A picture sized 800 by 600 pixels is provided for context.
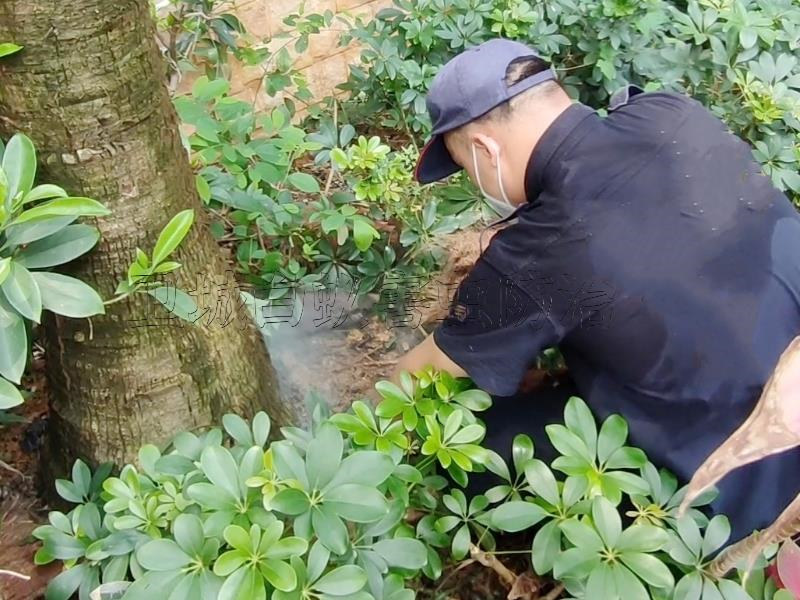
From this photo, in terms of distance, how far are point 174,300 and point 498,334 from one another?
0.55 meters

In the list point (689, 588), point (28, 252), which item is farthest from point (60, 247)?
point (689, 588)

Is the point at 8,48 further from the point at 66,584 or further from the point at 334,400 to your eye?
the point at 334,400

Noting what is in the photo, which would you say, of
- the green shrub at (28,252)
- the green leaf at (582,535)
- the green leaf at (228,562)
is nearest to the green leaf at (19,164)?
the green shrub at (28,252)

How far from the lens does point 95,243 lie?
1189 millimetres

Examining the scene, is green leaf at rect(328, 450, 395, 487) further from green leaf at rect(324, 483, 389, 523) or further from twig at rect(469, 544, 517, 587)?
twig at rect(469, 544, 517, 587)

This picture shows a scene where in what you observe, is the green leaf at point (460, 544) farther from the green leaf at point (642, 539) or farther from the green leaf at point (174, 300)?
the green leaf at point (174, 300)

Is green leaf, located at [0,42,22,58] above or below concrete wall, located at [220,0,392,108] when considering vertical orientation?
above

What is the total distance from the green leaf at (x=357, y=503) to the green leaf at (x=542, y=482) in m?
0.24

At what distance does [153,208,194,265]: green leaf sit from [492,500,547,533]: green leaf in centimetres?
64

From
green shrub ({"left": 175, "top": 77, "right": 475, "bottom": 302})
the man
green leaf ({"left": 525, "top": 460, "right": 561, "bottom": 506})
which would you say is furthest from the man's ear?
green leaf ({"left": 525, "top": 460, "right": 561, "bottom": 506})

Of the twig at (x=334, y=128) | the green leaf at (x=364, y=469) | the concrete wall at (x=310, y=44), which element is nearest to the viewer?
the green leaf at (x=364, y=469)

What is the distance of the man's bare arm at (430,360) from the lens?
4.73 ft

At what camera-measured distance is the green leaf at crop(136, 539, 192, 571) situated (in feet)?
3.41

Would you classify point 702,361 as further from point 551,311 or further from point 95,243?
point 95,243
